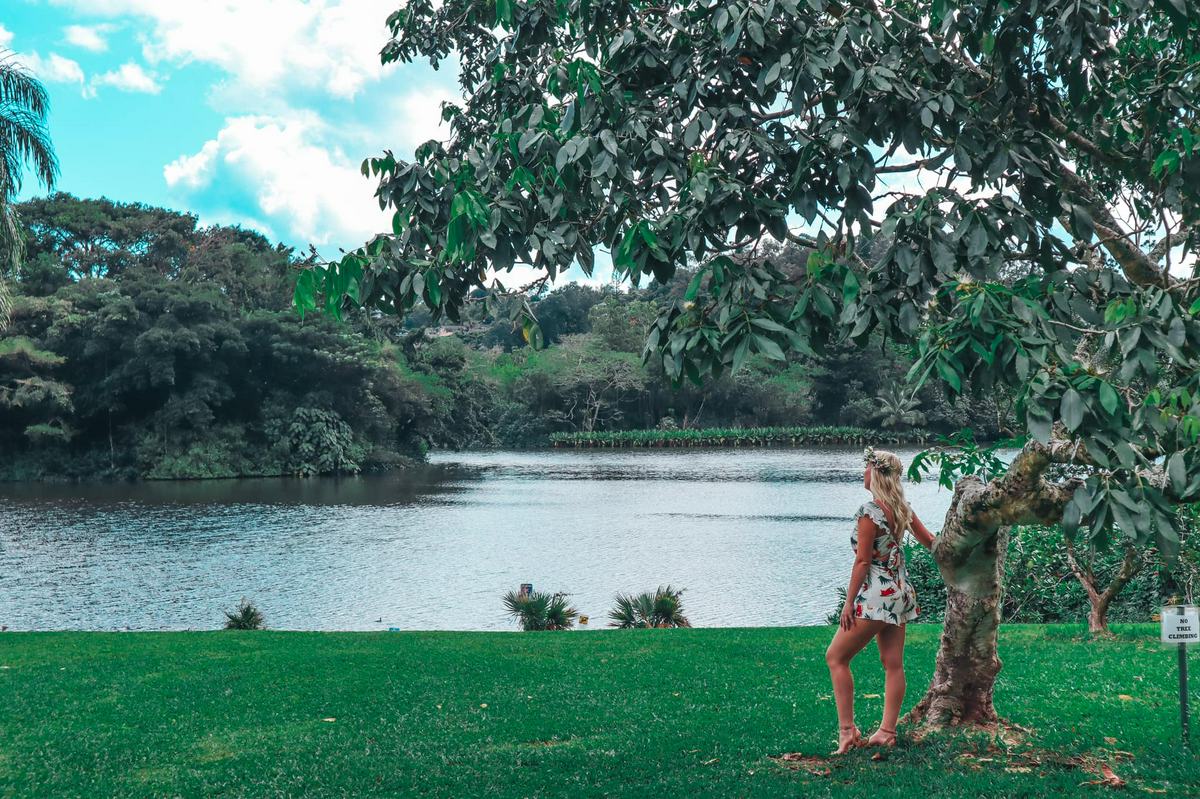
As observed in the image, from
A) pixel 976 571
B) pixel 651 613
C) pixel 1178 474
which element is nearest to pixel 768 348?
pixel 1178 474

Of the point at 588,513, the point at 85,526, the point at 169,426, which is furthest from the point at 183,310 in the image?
the point at 588,513

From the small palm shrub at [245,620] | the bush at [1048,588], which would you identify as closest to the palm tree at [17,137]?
the small palm shrub at [245,620]

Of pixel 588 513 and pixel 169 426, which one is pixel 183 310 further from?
pixel 588 513

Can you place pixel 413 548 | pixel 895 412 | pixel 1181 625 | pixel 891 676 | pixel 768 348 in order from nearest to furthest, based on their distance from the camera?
1. pixel 768 348
2. pixel 1181 625
3. pixel 891 676
4. pixel 413 548
5. pixel 895 412

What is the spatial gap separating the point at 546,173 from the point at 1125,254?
10.3 feet

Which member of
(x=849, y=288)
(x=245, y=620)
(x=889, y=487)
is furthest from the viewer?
(x=245, y=620)

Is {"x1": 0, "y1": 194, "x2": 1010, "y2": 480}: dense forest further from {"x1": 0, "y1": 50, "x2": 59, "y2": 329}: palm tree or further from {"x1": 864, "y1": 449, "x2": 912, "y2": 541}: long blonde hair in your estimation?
{"x1": 864, "y1": 449, "x2": 912, "y2": 541}: long blonde hair

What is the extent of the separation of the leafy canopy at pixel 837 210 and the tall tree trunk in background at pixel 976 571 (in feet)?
3.73

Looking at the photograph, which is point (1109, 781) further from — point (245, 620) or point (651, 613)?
point (245, 620)

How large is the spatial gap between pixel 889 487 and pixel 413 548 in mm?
18108

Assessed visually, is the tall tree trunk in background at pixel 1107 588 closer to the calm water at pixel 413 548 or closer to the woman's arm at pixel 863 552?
the calm water at pixel 413 548

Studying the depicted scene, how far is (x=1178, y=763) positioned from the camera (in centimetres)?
516

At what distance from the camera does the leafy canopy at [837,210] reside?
2773mm

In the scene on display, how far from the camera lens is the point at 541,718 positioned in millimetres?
7004
